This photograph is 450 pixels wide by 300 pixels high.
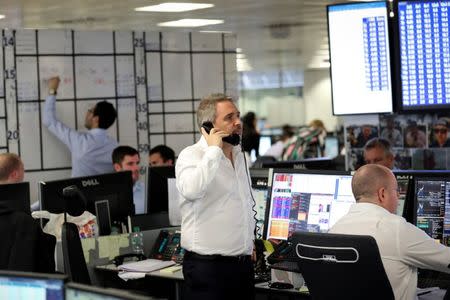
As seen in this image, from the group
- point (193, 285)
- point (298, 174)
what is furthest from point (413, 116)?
point (193, 285)

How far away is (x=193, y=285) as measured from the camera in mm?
4262

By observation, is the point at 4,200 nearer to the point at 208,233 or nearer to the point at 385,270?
the point at 208,233

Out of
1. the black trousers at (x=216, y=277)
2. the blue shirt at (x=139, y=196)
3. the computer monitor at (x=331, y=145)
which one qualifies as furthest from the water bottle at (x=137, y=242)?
the computer monitor at (x=331, y=145)

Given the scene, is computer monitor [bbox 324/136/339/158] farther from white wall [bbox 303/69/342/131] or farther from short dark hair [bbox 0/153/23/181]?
short dark hair [bbox 0/153/23/181]

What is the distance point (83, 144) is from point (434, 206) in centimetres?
398

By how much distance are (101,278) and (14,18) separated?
4698 millimetres

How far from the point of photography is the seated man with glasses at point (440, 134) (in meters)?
6.22

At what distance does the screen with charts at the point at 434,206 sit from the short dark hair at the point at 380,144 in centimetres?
155

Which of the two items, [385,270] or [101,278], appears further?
[101,278]

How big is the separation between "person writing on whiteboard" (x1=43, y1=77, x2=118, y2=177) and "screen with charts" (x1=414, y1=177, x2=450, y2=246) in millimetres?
3873

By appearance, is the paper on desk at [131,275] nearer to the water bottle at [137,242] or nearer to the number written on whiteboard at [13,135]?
the water bottle at [137,242]

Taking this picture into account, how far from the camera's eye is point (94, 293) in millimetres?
2182

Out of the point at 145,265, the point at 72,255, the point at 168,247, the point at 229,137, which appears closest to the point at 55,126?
the point at 168,247

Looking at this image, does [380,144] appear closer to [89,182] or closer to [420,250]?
[89,182]
